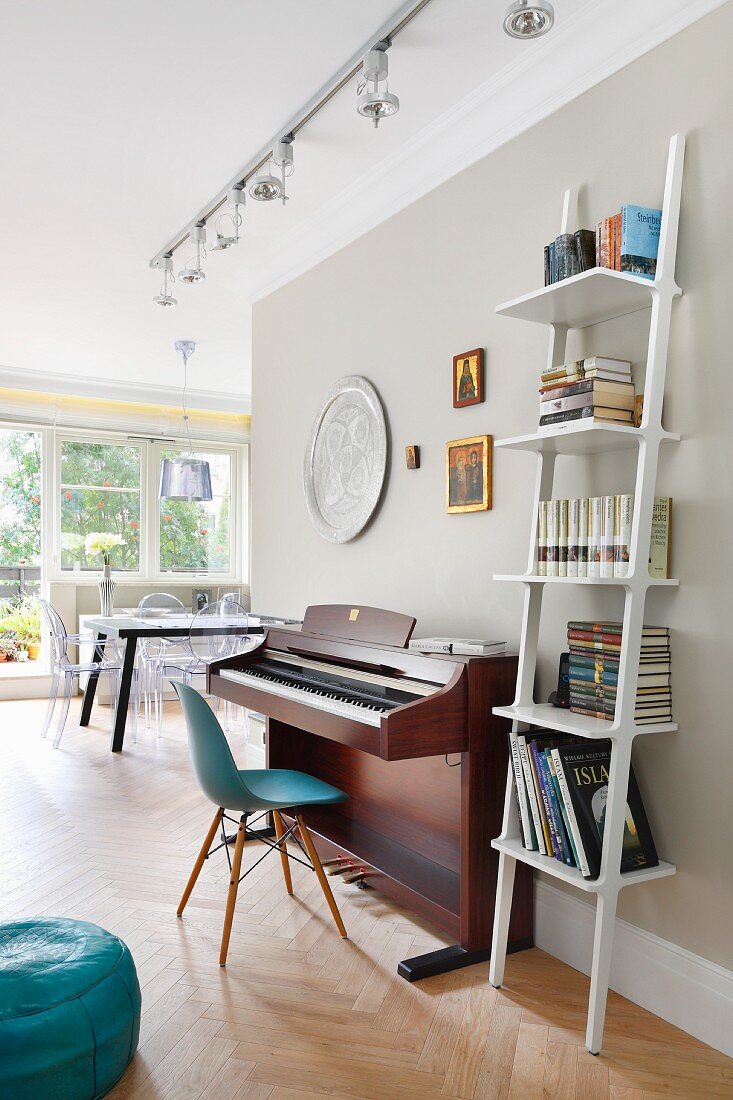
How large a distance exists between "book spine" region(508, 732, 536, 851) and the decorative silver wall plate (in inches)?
58.8

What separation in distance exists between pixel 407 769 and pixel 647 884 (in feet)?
3.21

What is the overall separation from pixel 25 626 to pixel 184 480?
2085 millimetres

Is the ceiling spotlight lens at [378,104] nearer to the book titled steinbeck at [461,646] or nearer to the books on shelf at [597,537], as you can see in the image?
the books on shelf at [597,537]

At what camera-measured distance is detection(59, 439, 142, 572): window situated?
290 inches

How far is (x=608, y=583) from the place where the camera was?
2.06 meters

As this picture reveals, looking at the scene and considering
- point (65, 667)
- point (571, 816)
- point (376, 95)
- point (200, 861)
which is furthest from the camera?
point (65, 667)

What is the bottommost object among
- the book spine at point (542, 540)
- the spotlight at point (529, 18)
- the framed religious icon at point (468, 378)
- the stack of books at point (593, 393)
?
the book spine at point (542, 540)

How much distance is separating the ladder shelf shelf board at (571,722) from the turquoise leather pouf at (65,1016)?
1.18 m

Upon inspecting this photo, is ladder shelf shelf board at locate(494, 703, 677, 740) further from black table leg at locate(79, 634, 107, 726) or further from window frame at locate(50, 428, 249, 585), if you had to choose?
window frame at locate(50, 428, 249, 585)

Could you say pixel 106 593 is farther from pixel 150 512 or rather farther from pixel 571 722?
pixel 571 722

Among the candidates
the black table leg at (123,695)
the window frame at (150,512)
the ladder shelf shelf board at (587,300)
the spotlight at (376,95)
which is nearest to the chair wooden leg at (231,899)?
the ladder shelf shelf board at (587,300)

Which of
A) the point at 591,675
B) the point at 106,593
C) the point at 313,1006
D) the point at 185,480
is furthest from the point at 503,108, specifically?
the point at 106,593

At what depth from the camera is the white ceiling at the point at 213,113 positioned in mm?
2502

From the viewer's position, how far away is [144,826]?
3801 mm
